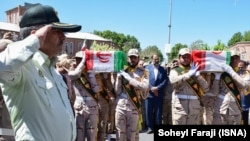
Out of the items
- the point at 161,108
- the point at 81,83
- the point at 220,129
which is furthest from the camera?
the point at 161,108

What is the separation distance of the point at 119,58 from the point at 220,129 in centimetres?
202

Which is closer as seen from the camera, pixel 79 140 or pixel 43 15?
pixel 43 15

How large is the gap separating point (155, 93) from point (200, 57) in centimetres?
297

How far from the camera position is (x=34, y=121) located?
1.94m

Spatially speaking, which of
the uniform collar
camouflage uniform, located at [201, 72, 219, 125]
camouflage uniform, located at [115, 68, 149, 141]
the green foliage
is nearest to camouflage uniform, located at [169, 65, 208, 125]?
camouflage uniform, located at [201, 72, 219, 125]

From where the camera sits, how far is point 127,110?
5.94 meters

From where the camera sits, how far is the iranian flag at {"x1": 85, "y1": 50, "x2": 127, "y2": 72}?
235 inches

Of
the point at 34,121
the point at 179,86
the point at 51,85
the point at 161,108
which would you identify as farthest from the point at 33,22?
the point at 161,108

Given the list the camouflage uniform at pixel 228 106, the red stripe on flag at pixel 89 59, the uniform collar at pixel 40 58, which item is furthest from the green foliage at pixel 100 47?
the uniform collar at pixel 40 58

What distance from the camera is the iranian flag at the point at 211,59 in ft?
19.5

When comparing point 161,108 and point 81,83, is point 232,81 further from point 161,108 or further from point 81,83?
point 161,108

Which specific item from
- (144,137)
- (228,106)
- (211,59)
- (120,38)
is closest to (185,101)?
(228,106)

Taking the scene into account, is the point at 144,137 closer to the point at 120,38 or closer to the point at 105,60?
the point at 105,60

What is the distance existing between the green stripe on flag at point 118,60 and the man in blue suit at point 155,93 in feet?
8.88
